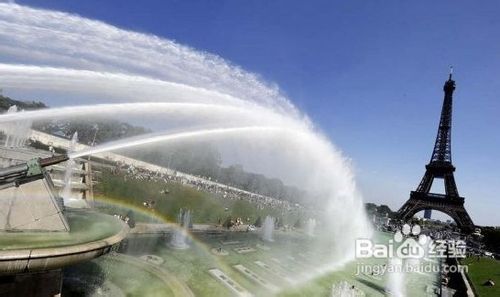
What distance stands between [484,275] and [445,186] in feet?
191

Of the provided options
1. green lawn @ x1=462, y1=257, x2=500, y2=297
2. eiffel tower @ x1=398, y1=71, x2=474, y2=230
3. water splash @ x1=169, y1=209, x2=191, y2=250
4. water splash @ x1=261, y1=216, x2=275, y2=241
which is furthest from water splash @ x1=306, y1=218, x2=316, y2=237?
eiffel tower @ x1=398, y1=71, x2=474, y2=230

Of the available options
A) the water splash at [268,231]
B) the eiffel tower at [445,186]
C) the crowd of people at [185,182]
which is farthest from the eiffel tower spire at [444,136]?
the water splash at [268,231]

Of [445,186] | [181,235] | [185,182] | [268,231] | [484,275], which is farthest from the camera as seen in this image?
[445,186]

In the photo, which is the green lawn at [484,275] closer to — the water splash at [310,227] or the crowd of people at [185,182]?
the water splash at [310,227]

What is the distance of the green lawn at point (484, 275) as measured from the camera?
87.0ft

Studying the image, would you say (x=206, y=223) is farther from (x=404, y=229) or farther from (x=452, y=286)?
(x=404, y=229)

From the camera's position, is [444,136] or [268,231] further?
[444,136]

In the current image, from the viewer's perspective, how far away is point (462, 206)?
82.2 metres

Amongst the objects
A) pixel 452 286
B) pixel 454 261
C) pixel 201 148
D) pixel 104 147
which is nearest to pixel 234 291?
pixel 104 147

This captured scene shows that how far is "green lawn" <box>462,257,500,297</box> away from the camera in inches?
→ 1045

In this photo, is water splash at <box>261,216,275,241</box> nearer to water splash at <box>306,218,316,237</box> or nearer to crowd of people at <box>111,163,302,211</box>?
water splash at <box>306,218,316,237</box>

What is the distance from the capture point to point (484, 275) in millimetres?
32750

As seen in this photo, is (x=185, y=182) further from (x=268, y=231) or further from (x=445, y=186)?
(x=445, y=186)

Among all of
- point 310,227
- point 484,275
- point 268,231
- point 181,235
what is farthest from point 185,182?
point 484,275
